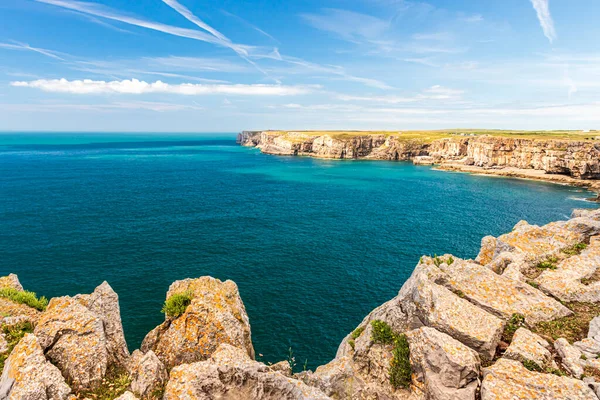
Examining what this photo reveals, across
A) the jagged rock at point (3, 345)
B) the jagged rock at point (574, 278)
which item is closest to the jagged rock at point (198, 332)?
the jagged rock at point (3, 345)

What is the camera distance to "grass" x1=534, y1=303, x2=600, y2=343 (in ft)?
57.0

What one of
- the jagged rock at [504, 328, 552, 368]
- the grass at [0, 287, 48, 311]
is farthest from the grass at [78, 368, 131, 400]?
the jagged rock at [504, 328, 552, 368]

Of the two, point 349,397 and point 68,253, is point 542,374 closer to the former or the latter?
point 349,397

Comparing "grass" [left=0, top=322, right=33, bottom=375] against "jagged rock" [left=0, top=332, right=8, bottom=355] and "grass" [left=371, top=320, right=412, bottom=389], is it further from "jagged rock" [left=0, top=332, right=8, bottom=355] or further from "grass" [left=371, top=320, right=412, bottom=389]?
"grass" [left=371, top=320, right=412, bottom=389]

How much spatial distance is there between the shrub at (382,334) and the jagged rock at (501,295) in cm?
543

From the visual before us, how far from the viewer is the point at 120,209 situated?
89.5m

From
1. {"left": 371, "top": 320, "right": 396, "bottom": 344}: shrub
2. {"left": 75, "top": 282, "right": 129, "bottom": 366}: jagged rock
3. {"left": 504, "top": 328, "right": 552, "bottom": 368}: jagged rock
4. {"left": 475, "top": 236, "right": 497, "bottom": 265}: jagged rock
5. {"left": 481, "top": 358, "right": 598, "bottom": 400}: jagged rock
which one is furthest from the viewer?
{"left": 475, "top": 236, "right": 497, "bottom": 265}: jagged rock

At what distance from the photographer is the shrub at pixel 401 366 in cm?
1780

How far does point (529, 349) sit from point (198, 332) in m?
18.7

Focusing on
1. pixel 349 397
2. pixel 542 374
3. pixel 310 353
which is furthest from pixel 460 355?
pixel 310 353

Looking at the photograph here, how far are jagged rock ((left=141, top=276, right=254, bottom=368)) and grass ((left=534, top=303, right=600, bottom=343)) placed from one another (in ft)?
60.6

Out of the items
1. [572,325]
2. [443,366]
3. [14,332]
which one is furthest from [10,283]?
[572,325]

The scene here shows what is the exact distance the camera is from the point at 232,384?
15375 millimetres

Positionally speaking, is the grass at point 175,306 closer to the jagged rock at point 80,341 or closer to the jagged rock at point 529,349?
the jagged rock at point 80,341
